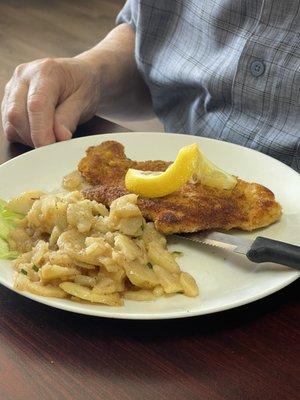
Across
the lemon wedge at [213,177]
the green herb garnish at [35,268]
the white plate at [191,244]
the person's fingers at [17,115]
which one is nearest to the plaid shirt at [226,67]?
the white plate at [191,244]

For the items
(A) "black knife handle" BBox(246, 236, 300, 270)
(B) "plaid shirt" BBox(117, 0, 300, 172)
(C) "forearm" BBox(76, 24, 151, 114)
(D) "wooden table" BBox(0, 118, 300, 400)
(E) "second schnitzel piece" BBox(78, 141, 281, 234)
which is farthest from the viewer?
(C) "forearm" BBox(76, 24, 151, 114)

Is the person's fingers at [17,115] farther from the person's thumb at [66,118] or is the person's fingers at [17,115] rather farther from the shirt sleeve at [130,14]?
the shirt sleeve at [130,14]

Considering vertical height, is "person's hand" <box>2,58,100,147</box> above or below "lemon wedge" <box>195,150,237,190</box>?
below

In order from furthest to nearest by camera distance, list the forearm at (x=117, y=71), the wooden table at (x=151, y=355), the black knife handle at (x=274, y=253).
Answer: the forearm at (x=117, y=71) → the black knife handle at (x=274, y=253) → the wooden table at (x=151, y=355)

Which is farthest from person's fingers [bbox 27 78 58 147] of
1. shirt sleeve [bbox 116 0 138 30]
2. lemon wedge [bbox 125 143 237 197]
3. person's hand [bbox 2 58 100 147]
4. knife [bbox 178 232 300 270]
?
knife [bbox 178 232 300 270]

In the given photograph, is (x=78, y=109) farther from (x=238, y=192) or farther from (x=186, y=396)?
(x=186, y=396)

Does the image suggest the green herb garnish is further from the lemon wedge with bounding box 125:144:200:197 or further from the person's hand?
the person's hand

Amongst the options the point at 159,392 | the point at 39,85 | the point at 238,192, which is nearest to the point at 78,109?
the point at 39,85
